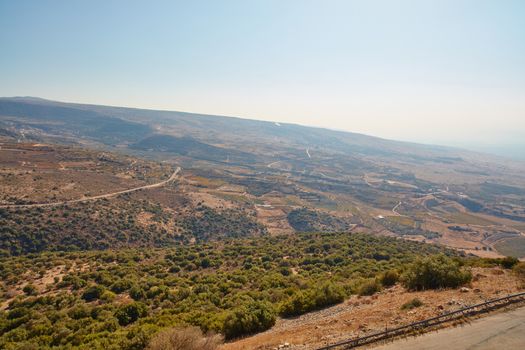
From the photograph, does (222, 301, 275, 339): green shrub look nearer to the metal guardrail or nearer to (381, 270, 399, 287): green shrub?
the metal guardrail

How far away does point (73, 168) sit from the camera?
98.1 metres

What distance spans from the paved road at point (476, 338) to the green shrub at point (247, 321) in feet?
22.9

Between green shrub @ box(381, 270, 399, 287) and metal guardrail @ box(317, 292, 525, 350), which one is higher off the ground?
metal guardrail @ box(317, 292, 525, 350)

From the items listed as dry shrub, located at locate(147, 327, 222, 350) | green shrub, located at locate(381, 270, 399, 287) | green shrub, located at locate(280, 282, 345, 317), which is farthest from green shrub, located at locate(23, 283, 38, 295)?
green shrub, located at locate(381, 270, 399, 287)

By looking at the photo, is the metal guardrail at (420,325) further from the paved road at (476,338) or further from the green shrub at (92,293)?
the green shrub at (92,293)

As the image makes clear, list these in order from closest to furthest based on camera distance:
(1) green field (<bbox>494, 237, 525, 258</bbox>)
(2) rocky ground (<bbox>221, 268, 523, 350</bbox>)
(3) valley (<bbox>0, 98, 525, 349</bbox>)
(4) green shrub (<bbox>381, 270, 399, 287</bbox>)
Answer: (2) rocky ground (<bbox>221, 268, 523, 350</bbox>)
(3) valley (<bbox>0, 98, 525, 349</bbox>)
(4) green shrub (<bbox>381, 270, 399, 287</bbox>)
(1) green field (<bbox>494, 237, 525, 258</bbox>)

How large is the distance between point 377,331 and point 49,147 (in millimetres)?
142030

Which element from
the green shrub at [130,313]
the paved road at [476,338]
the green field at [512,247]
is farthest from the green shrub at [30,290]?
the green field at [512,247]

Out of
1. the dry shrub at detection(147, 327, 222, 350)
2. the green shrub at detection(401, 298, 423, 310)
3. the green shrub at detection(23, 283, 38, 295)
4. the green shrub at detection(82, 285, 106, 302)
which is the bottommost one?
the green shrub at detection(23, 283, 38, 295)

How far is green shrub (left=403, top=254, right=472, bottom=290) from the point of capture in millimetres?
18031

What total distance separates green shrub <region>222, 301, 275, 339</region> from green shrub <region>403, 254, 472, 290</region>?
30.8 ft

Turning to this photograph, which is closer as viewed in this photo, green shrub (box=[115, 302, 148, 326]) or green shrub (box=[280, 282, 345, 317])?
green shrub (box=[280, 282, 345, 317])

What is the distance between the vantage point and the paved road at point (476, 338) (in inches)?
437

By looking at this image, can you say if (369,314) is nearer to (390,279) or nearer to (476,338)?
(476,338)
